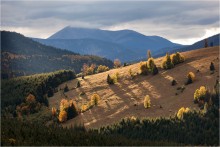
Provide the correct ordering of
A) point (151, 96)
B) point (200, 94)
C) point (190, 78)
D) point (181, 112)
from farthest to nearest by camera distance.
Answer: point (151, 96) < point (190, 78) < point (200, 94) < point (181, 112)

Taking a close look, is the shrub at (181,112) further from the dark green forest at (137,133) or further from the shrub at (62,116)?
the shrub at (62,116)

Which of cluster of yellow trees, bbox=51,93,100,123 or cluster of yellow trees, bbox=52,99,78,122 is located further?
cluster of yellow trees, bbox=51,93,100,123

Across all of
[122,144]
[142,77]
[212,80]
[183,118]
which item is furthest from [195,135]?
[142,77]

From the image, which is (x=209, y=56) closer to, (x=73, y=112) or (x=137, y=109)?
(x=137, y=109)

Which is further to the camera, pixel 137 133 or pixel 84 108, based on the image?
pixel 84 108

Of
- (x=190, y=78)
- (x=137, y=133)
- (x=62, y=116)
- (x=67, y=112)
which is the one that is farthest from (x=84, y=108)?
(x=137, y=133)

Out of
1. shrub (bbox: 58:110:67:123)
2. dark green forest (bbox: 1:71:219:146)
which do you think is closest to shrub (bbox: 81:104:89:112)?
shrub (bbox: 58:110:67:123)

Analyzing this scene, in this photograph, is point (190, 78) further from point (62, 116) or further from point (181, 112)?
point (62, 116)

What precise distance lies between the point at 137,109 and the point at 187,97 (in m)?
21.0

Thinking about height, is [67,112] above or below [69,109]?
below

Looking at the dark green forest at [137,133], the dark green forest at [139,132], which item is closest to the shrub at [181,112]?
the dark green forest at [139,132]

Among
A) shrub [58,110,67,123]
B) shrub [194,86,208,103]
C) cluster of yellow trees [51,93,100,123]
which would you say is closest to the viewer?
shrub [194,86,208,103]

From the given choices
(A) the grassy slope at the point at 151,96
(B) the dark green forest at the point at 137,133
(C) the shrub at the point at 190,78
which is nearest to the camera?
(B) the dark green forest at the point at 137,133

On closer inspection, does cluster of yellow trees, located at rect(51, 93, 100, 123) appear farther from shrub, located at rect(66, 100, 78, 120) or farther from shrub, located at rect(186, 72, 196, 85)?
shrub, located at rect(186, 72, 196, 85)
